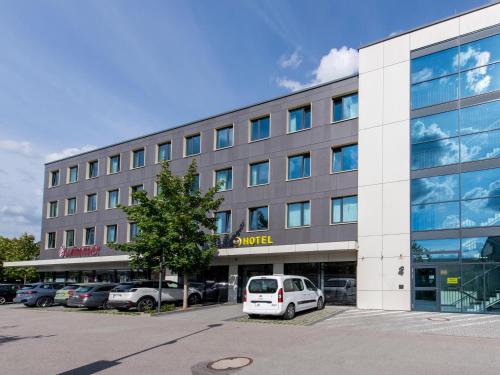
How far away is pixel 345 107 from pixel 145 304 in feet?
44.9

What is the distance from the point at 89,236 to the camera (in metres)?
39.6

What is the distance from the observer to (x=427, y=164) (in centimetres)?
2239

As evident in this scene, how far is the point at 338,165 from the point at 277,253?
5372 millimetres

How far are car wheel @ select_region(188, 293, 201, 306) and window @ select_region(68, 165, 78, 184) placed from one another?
1950 cm

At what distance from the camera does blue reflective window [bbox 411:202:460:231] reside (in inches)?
842

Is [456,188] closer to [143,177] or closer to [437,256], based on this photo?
[437,256]

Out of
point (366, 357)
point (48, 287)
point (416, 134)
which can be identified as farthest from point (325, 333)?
point (48, 287)

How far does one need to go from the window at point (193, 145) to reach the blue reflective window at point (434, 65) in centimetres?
1434

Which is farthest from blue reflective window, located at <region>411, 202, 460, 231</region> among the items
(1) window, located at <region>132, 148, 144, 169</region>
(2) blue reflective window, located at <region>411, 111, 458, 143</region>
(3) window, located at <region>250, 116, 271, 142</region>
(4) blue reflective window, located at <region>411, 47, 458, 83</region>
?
(1) window, located at <region>132, 148, 144, 169</region>

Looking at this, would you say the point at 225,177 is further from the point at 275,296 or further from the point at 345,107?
the point at 275,296

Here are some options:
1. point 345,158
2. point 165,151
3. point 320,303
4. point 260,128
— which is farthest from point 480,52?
point 165,151

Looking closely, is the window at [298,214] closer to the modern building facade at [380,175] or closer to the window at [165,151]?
the modern building facade at [380,175]

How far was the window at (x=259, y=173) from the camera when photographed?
29155mm

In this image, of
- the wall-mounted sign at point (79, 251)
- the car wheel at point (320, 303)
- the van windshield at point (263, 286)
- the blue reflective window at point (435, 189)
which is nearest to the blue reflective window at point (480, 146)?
the blue reflective window at point (435, 189)
